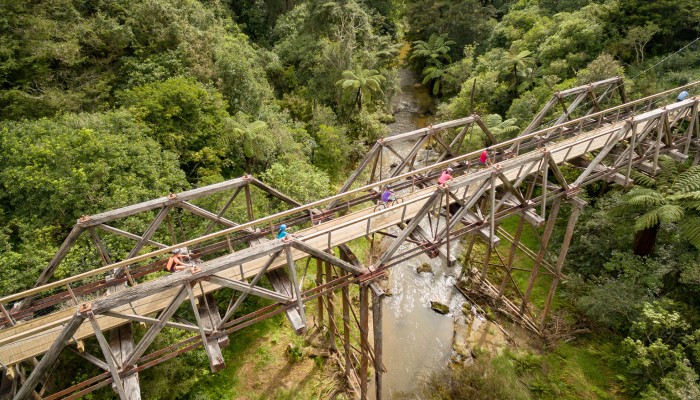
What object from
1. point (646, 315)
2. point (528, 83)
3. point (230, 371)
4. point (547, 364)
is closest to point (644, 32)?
point (528, 83)

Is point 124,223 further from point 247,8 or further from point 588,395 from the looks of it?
point 247,8

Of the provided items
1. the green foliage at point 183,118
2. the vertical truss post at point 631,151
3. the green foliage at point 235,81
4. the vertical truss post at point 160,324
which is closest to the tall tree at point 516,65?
the vertical truss post at point 631,151

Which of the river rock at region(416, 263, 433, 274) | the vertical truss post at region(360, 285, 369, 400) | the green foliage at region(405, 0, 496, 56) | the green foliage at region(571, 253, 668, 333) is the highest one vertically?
the green foliage at region(405, 0, 496, 56)

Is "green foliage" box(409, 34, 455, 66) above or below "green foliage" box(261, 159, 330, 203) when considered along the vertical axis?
above

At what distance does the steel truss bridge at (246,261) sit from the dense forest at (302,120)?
57.4 inches

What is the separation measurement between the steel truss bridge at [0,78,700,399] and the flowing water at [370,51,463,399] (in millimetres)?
1573

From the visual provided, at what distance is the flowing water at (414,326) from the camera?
42.4 feet

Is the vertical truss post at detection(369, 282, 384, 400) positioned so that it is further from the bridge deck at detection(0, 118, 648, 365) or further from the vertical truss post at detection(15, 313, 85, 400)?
the vertical truss post at detection(15, 313, 85, 400)

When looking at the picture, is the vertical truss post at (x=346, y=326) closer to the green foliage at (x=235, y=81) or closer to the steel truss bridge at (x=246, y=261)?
the steel truss bridge at (x=246, y=261)

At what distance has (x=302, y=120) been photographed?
75.5ft

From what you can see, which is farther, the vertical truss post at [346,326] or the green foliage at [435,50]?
the green foliage at [435,50]

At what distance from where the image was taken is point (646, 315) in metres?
10.6

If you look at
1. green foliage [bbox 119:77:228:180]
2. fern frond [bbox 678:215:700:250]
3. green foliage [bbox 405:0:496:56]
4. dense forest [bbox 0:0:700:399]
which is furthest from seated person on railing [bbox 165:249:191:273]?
green foliage [bbox 405:0:496:56]

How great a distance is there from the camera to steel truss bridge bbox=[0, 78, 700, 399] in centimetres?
660
